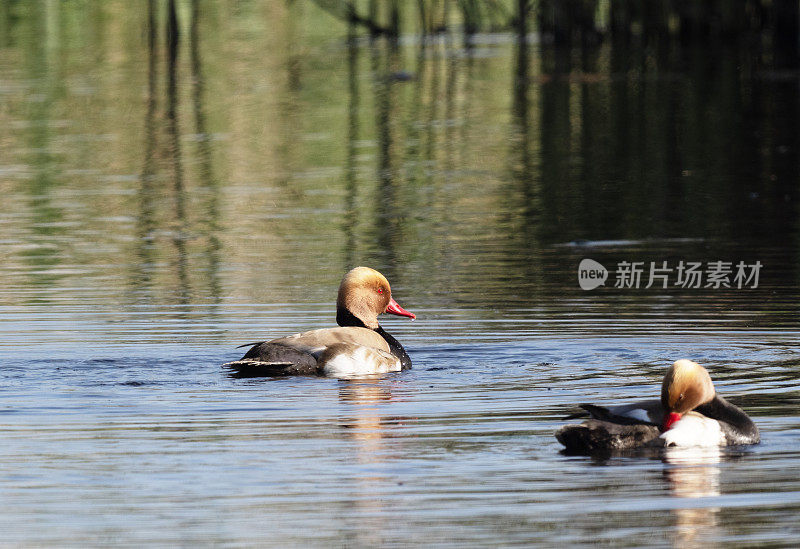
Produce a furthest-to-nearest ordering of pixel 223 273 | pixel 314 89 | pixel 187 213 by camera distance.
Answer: pixel 314 89 < pixel 187 213 < pixel 223 273

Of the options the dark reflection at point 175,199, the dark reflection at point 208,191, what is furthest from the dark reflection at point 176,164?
the dark reflection at point 208,191

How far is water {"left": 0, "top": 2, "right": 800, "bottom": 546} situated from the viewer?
738 cm

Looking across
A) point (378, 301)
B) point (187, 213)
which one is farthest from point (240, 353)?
point (187, 213)

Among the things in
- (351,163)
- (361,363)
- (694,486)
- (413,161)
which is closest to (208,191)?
(351,163)

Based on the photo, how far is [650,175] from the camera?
22391 millimetres

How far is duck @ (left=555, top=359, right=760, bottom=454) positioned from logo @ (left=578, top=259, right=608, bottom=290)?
5.40m

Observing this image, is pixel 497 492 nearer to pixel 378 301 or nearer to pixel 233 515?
pixel 233 515

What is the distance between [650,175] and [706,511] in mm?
15479

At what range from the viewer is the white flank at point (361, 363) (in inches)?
422

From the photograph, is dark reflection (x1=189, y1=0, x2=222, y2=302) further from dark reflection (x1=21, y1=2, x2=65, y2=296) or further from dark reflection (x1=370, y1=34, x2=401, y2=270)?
dark reflection (x1=370, y1=34, x2=401, y2=270)

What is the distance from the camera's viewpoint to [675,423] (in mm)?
8445

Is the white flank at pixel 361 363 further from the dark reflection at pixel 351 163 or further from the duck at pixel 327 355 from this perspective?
the dark reflection at pixel 351 163

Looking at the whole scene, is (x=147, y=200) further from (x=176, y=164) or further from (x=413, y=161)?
(x=413, y=161)

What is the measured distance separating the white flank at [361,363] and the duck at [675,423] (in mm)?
2492
